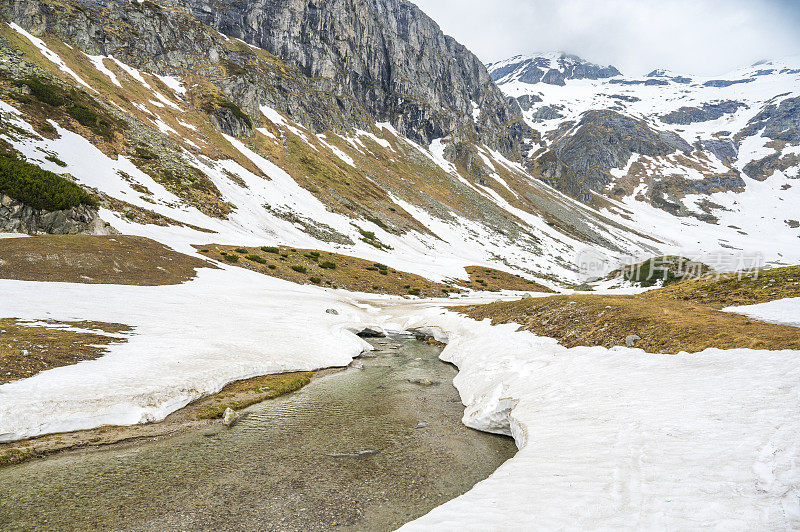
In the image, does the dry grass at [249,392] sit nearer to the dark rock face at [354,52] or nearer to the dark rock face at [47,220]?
the dark rock face at [47,220]

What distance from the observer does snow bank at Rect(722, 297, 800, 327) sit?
12747 mm

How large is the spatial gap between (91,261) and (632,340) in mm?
33507

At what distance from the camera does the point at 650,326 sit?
14109mm

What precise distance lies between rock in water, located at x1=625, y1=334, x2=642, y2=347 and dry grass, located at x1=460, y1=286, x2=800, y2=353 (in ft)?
0.56

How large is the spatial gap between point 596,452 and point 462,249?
81384 mm

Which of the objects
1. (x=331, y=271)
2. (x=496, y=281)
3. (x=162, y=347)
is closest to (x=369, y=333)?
(x=162, y=347)

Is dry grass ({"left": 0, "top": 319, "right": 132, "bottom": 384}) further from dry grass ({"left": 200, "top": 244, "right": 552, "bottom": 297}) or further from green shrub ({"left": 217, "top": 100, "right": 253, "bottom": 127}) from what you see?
green shrub ({"left": 217, "top": 100, "right": 253, "bottom": 127})

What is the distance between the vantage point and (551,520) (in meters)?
5.21

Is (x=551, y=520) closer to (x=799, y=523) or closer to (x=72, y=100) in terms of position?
(x=799, y=523)

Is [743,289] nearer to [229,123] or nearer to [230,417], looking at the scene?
[230,417]

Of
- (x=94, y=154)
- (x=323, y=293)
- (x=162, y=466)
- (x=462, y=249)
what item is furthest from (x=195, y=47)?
(x=162, y=466)

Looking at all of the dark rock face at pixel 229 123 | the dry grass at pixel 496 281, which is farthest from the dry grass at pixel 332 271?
the dark rock face at pixel 229 123

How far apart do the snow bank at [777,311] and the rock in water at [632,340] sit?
464 cm

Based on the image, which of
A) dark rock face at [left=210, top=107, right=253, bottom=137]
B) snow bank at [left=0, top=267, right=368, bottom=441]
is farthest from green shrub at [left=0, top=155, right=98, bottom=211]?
dark rock face at [left=210, top=107, right=253, bottom=137]
